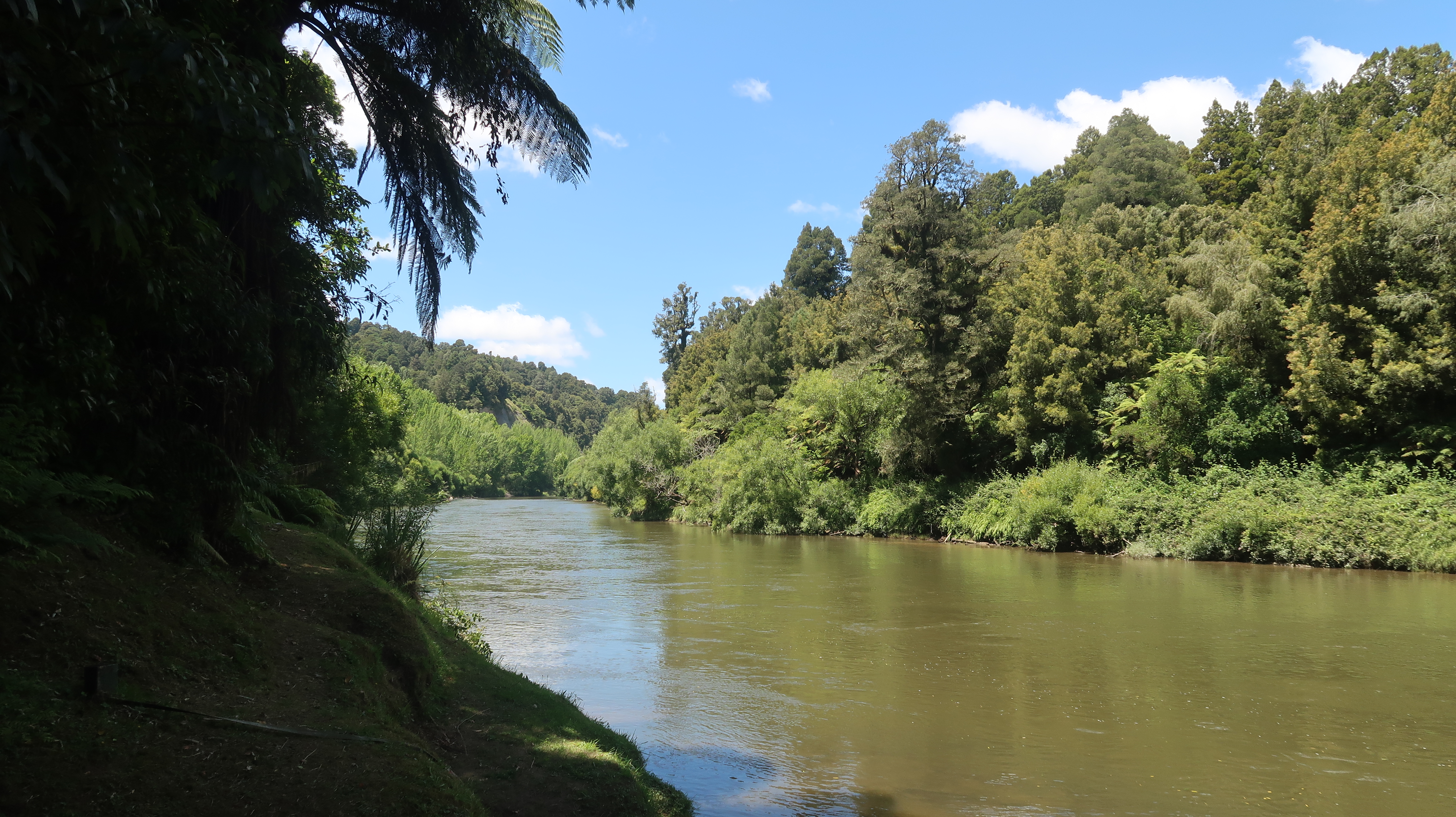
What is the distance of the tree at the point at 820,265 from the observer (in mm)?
85312

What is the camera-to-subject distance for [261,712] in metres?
4.61

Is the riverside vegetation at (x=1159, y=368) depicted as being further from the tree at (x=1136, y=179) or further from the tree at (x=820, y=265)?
the tree at (x=820, y=265)

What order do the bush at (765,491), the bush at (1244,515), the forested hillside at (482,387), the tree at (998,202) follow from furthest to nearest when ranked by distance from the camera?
1. the forested hillside at (482,387)
2. the tree at (998,202)
3. the bush at (765,491)
4. the bush at (1244,515)

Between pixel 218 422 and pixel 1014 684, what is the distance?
10327 mm

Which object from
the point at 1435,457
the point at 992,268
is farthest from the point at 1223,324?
the point at 992,268

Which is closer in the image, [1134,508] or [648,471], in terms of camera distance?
[1134,508]

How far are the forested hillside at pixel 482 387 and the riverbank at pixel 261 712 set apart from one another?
4553 inches

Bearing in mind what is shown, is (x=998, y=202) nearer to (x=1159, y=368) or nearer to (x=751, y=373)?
(x=751, y=373)

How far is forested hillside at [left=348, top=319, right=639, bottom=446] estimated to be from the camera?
144500mm

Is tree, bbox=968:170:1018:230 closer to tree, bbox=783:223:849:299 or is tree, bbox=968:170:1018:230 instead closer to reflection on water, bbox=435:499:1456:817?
tree, bbox=783:223:849:299

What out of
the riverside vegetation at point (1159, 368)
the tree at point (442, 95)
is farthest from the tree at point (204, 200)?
the riverside vegetation at point (1159, 368)

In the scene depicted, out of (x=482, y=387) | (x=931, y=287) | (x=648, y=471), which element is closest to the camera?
(x=931, y=287)


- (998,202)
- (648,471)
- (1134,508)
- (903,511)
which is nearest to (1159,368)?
(1134,508)

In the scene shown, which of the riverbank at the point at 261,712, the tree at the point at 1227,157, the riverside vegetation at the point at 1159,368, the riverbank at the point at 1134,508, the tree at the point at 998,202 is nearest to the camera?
the riverbank at the point at 261,712
